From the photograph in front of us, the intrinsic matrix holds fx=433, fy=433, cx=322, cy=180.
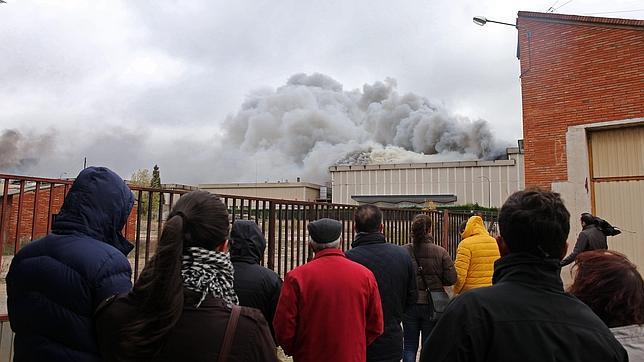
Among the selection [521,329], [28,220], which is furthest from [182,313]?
[28,220]

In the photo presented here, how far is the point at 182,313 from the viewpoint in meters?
1.41

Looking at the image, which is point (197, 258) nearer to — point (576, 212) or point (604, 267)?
point (604, 267)

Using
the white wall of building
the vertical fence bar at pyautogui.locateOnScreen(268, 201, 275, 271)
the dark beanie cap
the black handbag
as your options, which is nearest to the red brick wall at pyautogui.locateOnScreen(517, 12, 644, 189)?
the black handbag

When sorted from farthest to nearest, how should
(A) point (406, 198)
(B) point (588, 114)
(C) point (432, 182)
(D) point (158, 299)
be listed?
(A) point (406, 198)
(C) point (432, 182)
(B) point (588, 114)
(D) point (158, 299)

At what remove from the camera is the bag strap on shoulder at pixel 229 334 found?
1.35 m

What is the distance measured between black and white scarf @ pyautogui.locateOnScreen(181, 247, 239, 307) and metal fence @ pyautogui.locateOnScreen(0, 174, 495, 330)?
1335 mm

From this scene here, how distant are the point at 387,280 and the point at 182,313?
2224 millimetres

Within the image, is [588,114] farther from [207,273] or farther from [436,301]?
[207,273]

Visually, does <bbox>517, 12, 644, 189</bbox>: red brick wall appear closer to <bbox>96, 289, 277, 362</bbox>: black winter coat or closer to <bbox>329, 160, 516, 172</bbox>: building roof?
<bbox>96, 289, 277, 362</bbox>: black winter coat

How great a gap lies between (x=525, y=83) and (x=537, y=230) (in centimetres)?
992

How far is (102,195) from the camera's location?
1.84 metres

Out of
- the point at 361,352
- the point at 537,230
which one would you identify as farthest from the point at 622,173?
the point at 537,230

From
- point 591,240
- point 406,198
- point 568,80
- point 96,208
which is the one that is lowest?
point 591,240

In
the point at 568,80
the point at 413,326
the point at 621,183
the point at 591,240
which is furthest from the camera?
the point at 568,80
